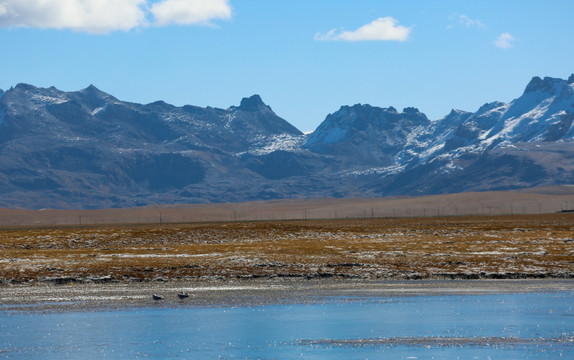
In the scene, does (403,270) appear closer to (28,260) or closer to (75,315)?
(75,315)

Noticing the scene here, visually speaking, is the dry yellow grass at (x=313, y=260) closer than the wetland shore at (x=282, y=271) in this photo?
No

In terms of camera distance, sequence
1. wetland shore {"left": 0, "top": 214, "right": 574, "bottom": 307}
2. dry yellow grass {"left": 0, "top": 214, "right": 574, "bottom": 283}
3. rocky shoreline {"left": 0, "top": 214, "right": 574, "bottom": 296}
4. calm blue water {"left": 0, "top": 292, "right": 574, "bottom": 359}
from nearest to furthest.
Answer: calm blue water {"left": 0, "top": 292, "right": 574, "bottom": 359} < wetland shore {"left": 0, "top": 214, "right": 574, "bottom": 307} < rocky shoreline {"left": 0, "top": 214, "right": 574, "bottom": 296} < dry yellow grass {"left": 0, "top": 214, "right": 574, "bottom": 283}

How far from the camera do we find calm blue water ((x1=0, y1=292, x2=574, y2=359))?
3569cm

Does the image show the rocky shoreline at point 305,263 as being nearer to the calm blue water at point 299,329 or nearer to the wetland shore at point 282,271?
the wetland shore at point 282,271

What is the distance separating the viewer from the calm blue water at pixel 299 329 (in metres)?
35.7

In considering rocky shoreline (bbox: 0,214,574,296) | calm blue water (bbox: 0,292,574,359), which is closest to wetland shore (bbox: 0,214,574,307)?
rocky shoreline (bbox: 0,214,574,296)

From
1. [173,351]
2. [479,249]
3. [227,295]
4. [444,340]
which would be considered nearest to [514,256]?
[479,249]

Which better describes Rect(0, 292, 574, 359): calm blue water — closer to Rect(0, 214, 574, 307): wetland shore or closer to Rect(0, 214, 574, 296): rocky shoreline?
Rect(0, 214, 574, 307): wetland shore

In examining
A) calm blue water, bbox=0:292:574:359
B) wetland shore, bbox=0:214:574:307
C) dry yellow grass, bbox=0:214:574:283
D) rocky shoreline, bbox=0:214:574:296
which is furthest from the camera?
dry yellow grass, bbox=0:214:574:283

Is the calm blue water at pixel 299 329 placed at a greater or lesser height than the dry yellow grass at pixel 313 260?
lesser

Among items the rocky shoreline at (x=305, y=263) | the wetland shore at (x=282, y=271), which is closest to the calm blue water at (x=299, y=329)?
the wetland shore at (x=282, y=271)

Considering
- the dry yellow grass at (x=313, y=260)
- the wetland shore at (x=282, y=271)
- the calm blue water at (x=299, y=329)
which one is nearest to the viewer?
the calm blue water at (x=299, y=329)

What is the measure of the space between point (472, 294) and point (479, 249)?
30369mm

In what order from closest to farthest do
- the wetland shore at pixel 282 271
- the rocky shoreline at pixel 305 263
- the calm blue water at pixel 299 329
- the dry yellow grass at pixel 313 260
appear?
the calm blue water at pixel 299 329, the wetland shore at pixel 282 271, the rocky shoreline at pixel 305 263, the dry yellow grass at pixel 313 260
